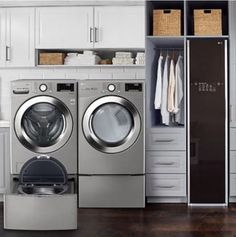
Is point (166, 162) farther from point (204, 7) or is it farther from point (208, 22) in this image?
point (204, 7)

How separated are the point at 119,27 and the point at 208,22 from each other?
36.1 inches

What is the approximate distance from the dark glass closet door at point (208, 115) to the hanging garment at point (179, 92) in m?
0.18

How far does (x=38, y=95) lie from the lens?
435cm

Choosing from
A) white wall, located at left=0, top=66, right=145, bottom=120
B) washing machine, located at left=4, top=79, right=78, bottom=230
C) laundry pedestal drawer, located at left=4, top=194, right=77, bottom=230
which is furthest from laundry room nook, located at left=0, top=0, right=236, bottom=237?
laundry pedestal drawer, located at left=4, top=194, right=77, bottom=230

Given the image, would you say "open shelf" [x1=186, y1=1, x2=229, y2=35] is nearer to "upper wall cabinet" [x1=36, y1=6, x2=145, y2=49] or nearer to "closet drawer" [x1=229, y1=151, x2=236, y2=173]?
"upper wall cabinet" [x1=36, y1=6, x2=145, y2=49]

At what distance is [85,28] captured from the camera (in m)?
4.88

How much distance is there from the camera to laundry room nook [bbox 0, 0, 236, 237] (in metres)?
4.37

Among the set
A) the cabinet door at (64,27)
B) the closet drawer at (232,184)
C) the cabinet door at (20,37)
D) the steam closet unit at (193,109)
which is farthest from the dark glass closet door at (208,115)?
the cabinet door at (20,37)

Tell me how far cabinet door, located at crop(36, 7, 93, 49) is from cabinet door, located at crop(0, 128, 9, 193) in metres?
1.04

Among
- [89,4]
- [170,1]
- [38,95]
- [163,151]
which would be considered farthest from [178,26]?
[38,95]

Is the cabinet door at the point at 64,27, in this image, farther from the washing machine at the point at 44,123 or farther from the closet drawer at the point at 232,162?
the closet drawer at the point at 232,162

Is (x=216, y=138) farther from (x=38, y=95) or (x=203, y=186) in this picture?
(x=38, y=95)

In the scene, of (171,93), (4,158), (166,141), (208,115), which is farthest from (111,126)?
(4,158)

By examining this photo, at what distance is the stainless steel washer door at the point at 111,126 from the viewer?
172 inches
